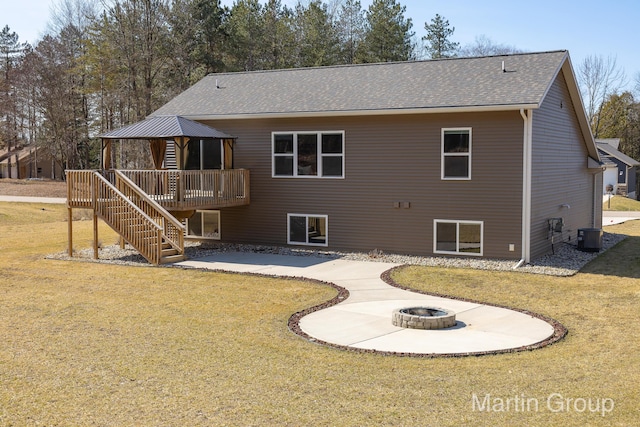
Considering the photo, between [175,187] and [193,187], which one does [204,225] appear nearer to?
[193,187]

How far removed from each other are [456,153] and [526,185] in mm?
1926

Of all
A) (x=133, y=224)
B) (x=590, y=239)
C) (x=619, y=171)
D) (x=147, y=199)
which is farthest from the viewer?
(x=619, y=171)

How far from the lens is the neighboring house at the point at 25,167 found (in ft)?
211

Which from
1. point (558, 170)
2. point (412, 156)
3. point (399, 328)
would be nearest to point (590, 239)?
point (558, 170)

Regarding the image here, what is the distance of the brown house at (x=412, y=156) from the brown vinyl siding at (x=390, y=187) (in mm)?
29

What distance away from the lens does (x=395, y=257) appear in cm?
1733

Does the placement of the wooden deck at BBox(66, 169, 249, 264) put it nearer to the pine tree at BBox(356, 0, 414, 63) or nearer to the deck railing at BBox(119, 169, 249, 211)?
the deck railing at BBox(119, 169, 249, 211)

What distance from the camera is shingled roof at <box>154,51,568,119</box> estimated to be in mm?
16609

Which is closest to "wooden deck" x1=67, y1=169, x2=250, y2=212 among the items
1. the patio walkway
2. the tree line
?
the patio walkway

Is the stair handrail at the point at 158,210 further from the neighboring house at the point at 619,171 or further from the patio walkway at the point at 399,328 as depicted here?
the neighboring house at the point at 619,171

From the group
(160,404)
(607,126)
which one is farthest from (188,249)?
(607,126)

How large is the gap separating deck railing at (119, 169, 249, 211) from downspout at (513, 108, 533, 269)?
7977 millimetres

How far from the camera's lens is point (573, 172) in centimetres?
2055

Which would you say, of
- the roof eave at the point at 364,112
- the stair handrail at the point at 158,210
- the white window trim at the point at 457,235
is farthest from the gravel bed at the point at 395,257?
the roof eave at the point at 364,112
